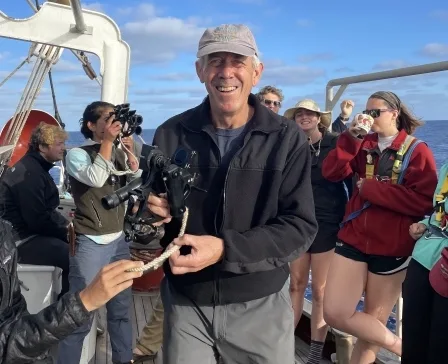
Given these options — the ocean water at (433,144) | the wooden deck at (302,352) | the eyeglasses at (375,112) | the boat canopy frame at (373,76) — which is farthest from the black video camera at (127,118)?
the wooden deck at (302,352)

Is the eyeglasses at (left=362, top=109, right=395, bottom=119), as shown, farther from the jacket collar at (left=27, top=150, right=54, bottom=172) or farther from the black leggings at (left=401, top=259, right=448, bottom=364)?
the jacket collar at (left=27, top=150, right=54, bottom=172)

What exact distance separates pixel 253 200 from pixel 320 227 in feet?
5.40

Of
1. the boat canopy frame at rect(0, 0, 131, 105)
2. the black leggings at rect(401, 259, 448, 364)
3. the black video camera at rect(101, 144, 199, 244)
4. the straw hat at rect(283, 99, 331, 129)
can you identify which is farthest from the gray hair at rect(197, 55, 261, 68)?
the straw hat at rect(283, 99, 331, 129)

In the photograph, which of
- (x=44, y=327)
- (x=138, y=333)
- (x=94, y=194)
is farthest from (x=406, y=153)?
(x=138, y=333)

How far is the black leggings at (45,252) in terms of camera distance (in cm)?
367

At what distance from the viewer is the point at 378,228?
113 inches

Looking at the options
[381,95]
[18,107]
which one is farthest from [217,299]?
[18,107]

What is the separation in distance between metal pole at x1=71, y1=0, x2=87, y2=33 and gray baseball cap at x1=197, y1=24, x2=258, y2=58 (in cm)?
141

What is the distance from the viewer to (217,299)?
2010 millimetres

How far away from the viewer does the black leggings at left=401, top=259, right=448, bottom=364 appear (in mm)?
2354

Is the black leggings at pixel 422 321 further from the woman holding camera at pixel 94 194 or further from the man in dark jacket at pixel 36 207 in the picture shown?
the man in dark jacket at pixel 36 207

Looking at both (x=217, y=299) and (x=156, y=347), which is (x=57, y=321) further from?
(x=156, y=347)

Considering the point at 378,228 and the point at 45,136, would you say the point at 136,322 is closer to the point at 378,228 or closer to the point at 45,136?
the point at 45,136

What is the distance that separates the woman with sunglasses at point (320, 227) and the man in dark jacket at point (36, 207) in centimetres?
176
